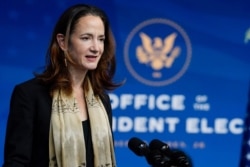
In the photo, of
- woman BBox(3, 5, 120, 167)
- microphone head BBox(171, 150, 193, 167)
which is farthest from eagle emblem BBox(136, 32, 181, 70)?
microphone head BBox(171, 150, 193, 167)

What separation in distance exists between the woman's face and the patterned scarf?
0.12 meters

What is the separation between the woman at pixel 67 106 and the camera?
1.88 m

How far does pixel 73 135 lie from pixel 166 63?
7.69ft

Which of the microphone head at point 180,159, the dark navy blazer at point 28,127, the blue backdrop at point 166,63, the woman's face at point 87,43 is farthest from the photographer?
the blue backdrop at point 166,63

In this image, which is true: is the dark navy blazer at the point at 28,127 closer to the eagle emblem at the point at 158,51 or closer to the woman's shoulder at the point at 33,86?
the woman's shoulder at the point at 33,86

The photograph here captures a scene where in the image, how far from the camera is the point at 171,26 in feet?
13.9

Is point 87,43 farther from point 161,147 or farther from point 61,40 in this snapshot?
point 161,147

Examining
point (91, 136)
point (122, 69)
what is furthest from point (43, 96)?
point (122, 69)

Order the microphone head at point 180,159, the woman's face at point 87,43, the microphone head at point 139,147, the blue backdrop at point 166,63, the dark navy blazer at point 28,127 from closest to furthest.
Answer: the microphone head at point 180,159, the microphone head at point 139,147, the dark navy blazer at point 28,127, the woman's face at point 87,43, the blue backdrop at point 166,63

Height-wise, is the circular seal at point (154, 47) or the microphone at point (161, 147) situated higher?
the circular seal at point (154, 47)

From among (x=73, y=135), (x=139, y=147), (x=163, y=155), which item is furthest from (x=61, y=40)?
(x=163, y=155)

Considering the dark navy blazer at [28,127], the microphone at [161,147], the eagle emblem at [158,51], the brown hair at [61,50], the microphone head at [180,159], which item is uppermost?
the eagle emblem at [158,51]

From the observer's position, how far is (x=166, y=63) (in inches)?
167

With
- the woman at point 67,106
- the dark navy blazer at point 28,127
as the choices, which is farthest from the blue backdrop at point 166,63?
the dark navy blazer at point 28,127
